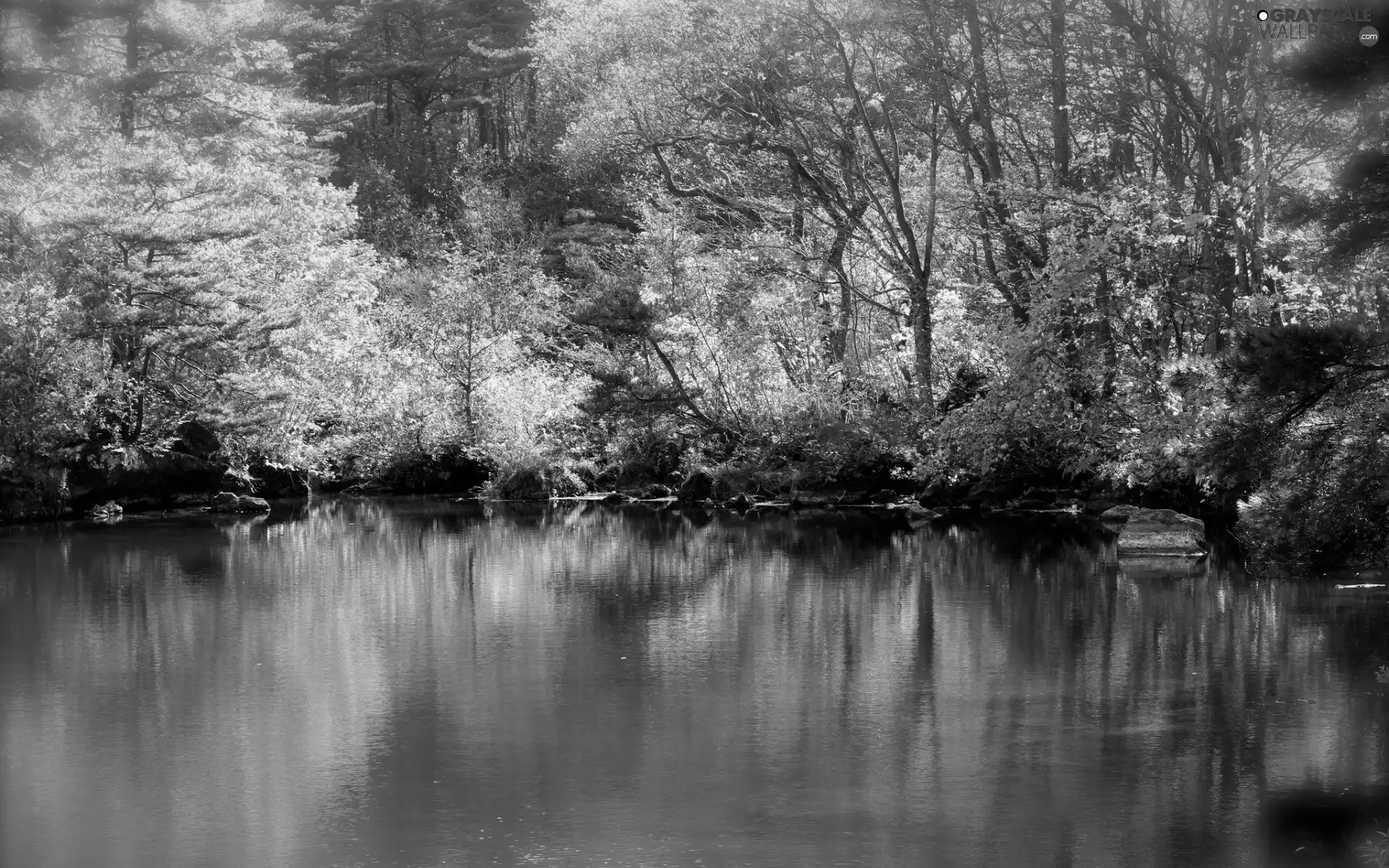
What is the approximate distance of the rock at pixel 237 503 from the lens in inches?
1213

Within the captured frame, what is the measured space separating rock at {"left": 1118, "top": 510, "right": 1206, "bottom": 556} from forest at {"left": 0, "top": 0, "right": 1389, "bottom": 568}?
0.87 m

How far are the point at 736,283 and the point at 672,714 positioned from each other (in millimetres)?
22291

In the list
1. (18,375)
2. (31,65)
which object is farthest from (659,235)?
(31,65)

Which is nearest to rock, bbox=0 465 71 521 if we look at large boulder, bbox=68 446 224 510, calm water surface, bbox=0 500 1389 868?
large boulder, bbox=68 446 224 510

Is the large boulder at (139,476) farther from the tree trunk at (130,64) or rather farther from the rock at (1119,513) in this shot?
the rock at (1119,513)

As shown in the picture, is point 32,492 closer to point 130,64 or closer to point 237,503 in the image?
point 237,503

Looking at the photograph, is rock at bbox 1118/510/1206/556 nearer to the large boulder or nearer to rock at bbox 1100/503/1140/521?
rock at bbox 1100/503/1140/521

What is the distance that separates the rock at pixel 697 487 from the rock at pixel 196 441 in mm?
10333

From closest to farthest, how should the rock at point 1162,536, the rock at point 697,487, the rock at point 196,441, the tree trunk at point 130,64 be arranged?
the tree trunk at point 130,64 → the rock at point 1162,536 → the rock at point 196,441 → the rock at point 697,487

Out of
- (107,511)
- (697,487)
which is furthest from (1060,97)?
(107,511)

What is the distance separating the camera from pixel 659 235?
105ft

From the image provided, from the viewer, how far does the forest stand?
23234 mm

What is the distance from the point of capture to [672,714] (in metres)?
10.7

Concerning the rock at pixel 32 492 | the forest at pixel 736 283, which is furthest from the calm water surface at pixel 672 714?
the rock at pixel 32 492
